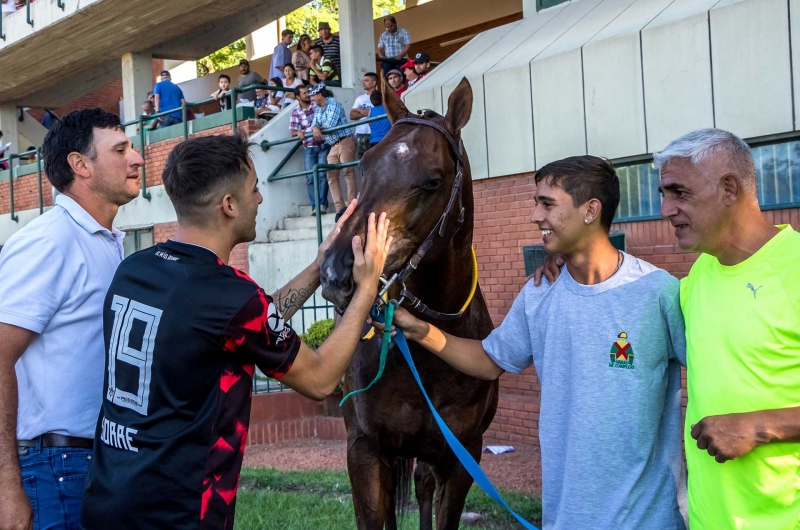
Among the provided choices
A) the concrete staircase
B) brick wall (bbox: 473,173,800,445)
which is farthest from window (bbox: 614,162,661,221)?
the concrete staircase

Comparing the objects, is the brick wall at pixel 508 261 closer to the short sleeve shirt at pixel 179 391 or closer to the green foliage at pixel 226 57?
the short sleeve shirt at pixel 179 391

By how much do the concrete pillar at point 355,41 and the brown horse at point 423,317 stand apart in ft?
35.1

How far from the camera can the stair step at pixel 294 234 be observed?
42.3ft

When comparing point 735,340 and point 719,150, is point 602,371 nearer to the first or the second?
point 735,340

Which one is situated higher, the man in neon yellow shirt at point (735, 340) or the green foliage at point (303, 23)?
the green foliage at point (303, 23)

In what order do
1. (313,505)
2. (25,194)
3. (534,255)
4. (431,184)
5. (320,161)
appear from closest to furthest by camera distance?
1. (431,184)
2. (313,505)
3. (534,255)
4. (320,161)
5. (25,194)

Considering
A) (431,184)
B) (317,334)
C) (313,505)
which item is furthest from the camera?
(317,334)

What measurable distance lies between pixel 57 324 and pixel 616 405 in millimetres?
1993

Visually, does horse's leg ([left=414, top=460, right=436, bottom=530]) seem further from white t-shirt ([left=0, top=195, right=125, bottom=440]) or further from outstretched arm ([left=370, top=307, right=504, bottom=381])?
white t-shirt ([left=0, top=195, right=125, bottom=440])

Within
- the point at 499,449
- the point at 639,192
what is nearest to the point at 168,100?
the point at 499,449

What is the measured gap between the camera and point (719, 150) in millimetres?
2744

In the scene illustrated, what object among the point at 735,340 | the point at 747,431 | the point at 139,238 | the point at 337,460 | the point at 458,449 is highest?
the point at 139,238

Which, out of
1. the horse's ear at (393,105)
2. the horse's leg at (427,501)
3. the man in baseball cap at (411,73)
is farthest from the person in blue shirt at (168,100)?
the horse's ear at (393,105)

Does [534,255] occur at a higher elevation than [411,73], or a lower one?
lower
